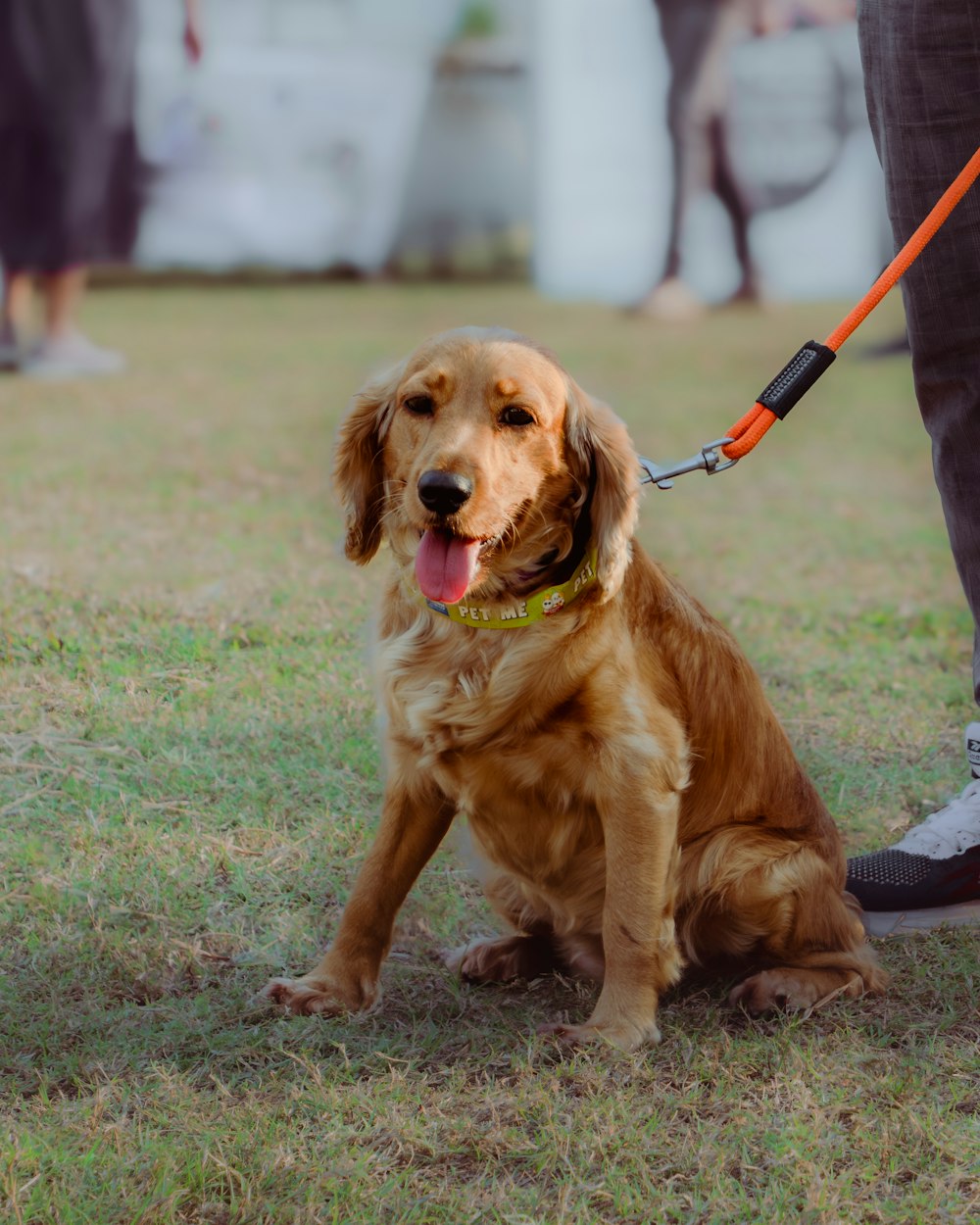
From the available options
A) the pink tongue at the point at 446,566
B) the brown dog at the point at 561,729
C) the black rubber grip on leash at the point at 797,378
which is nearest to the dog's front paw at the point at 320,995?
the brown dog at the point at 561,729

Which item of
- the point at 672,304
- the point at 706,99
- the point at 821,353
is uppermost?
Answer: the point at 706,99

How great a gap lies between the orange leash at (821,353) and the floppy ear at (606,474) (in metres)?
0.24

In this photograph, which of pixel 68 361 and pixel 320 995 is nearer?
pixel 320 995

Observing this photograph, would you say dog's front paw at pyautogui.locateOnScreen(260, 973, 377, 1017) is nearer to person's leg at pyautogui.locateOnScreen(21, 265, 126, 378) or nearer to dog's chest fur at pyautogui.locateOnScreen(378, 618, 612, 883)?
dog's chest fur at pyautogui.locateOnScreen(378, 618, 612, 883)

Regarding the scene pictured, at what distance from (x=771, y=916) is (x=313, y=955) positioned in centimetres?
90

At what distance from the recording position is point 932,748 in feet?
12.2

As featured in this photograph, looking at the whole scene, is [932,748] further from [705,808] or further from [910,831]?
[705,808]

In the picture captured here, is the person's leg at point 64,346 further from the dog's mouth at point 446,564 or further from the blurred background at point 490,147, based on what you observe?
the dog's mouth at point 446,564

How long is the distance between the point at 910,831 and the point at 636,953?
0.95 m

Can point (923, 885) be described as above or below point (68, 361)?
below

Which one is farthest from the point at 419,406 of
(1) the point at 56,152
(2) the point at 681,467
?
(1) the point at 56,152

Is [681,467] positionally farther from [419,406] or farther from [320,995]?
[320,995]

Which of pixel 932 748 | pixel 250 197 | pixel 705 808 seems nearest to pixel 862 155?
pixel 250 197

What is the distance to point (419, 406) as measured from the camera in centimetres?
259
